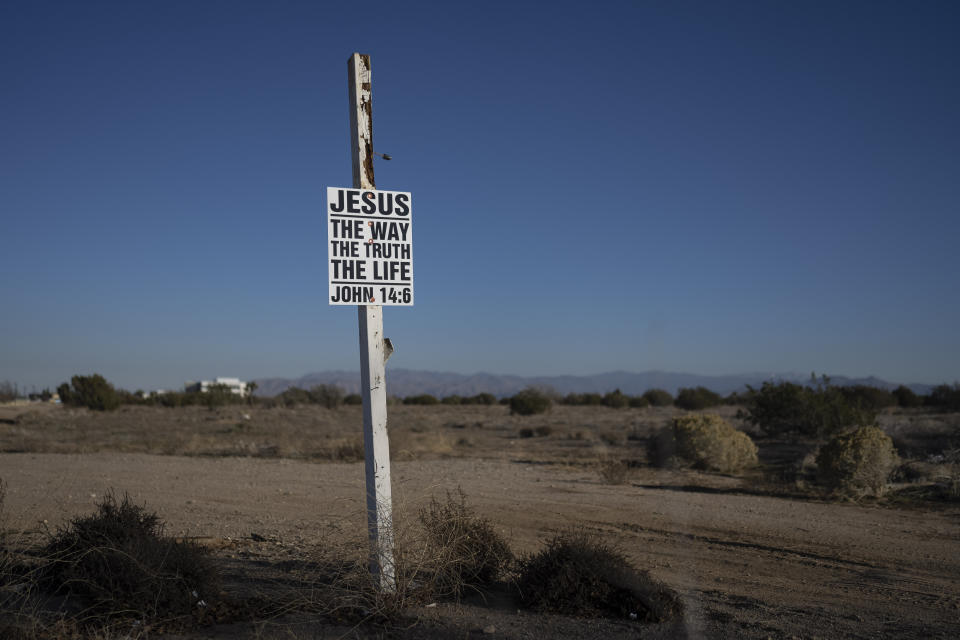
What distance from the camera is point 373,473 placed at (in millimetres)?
6359

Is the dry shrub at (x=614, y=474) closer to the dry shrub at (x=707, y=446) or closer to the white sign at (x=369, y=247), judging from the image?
the dry shrub at (x=707, y=446)

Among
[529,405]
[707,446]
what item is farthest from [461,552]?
[529,405]

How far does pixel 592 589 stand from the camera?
20.1 feet

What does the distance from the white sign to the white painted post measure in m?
0.18

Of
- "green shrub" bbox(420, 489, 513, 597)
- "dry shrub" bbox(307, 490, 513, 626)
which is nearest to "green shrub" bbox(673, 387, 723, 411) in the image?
A: "green shrub" bbox(420, 489, 513, 597)

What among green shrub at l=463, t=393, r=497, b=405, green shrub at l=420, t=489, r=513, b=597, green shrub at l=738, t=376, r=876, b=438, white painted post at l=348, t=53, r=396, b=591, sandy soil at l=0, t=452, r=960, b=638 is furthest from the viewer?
green shrub at l=463, t=393, r=497, b=405

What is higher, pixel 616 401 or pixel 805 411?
pixel 805 411

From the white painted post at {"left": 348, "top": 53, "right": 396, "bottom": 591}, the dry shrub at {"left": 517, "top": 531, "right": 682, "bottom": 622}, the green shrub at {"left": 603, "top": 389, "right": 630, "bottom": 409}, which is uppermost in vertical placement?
the white painted post at {"left": 348, "top": 53, "right": 396, "bottom": 591}

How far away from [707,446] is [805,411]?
8307 mm

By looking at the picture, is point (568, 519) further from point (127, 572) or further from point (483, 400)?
point (483, 400)

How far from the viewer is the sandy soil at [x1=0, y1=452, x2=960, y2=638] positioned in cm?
596

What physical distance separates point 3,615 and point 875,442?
14.3 meters

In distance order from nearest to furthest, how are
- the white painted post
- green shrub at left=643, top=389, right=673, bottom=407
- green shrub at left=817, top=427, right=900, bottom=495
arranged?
1. the white painted post
2. green shrub at left=817, top=427, right=900, bottom=495
3. green shrub at left=643, top=389, right=673, bottom=407

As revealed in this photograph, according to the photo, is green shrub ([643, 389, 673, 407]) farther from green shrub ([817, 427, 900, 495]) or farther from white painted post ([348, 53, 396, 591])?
white painted post ([348, 53, 396, 591])
